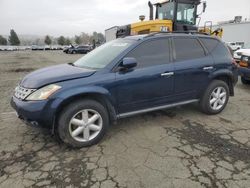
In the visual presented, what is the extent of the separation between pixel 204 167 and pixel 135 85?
64.8 inches

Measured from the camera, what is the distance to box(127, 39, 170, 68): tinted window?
3926 millimetres

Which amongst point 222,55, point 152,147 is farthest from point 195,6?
point 152,147

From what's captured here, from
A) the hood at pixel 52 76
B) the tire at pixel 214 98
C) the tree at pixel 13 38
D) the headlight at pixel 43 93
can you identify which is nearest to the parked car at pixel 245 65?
the tire at pixel 214 98

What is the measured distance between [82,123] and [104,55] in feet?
4.57

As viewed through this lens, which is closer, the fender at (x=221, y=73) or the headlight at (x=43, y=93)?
the headlight at (x=43, y=93)

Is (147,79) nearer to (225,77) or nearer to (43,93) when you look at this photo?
(43,93)

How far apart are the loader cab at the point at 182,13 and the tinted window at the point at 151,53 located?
18.5ft

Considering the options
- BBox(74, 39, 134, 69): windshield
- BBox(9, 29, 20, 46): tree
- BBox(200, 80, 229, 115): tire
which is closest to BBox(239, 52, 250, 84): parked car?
BBox(200, 80, 229, 115): tire

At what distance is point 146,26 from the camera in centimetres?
905

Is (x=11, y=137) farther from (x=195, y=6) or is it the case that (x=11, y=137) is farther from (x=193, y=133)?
(x=195, y=6)

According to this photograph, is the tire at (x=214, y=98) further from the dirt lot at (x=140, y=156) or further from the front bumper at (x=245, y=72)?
the front bumper at (x=245, y=72)

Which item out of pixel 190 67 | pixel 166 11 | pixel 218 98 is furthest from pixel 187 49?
pixel 166 11

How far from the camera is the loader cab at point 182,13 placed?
9359 millimetres

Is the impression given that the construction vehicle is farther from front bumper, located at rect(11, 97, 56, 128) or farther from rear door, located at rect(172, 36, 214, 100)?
front bumper, located at rect(11, 97, 56, 128)
